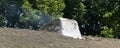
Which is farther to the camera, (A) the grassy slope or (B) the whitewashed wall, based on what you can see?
(B) the whitewashed wall

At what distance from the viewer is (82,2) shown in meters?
30.6

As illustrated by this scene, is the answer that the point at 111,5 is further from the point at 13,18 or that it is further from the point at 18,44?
the point at 18,44

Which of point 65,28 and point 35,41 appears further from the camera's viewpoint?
point 65,28

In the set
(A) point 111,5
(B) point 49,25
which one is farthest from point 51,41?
(A) point 111,5

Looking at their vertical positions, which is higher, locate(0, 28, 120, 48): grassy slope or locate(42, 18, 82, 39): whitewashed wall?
locate(0, 28, 120, 48): grassy slope

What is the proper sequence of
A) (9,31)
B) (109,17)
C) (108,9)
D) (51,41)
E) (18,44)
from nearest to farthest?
(18,44), (51,41), (9,31), (109,17), (108,9)

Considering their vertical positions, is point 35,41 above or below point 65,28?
above

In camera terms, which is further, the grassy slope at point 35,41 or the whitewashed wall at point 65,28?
the whitewashed wall at point 65,28

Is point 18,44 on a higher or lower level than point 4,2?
higher

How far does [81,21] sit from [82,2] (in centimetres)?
160

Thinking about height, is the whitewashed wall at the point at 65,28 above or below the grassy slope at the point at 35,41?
below

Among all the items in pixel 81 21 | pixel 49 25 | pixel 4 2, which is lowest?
pixel 81 21

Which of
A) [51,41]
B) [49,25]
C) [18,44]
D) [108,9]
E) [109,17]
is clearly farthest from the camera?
[108,9]

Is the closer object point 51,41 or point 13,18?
point 51,41
